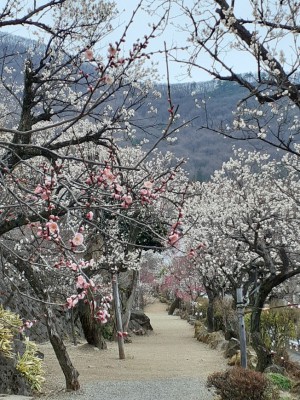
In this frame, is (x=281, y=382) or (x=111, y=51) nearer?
(x=111, y=51)

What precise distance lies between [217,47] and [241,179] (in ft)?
48.3

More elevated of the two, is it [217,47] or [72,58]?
[72,58]

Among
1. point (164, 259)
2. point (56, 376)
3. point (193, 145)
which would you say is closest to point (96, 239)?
point (56, 376)

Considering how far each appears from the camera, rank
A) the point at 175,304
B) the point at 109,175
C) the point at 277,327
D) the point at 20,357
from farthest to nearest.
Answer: the point at 175,304 < the point at 277,327 < the point at 20,357 < the point at 109,175

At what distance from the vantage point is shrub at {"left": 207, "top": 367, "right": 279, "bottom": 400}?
284 inches

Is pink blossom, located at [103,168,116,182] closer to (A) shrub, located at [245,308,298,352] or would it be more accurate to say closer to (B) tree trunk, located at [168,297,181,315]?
(A) shrub, located at [245,308,298,352]

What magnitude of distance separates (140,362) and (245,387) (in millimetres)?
7294

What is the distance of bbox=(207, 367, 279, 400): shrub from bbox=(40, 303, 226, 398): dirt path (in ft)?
12.0

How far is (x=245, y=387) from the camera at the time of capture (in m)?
7.21

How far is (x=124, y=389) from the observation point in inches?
396

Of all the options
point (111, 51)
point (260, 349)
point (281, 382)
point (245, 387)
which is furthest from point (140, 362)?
point (111, 51)

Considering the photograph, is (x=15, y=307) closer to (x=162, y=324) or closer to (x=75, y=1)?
(x=75, y=1)

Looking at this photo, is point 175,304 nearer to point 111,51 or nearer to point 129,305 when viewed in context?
point 129,305

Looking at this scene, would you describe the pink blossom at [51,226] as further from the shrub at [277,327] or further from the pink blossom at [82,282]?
the shrub at [277,327]
